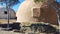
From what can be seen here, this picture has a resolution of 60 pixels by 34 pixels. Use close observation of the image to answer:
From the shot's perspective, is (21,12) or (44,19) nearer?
(44,19)

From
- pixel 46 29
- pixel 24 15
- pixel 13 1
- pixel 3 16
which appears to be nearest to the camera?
pixel 46 29

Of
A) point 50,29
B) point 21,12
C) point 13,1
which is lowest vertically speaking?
point 50,29

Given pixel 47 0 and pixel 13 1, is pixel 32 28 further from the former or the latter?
pixel 13 1

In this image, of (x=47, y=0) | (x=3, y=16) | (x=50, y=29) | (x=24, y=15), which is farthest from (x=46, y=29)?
(x=3, y=16)

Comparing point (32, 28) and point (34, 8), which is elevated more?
point (34, 8)

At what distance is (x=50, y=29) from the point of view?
550 inches

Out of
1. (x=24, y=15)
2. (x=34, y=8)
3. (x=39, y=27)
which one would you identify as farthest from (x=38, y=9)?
(x=39, y=27)

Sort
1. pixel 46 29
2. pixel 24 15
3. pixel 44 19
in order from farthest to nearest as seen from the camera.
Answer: pixel 24 15, pixel 44 19, pixel 46 29

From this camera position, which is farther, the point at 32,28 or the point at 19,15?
the point at 19,15

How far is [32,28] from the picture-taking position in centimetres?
1388

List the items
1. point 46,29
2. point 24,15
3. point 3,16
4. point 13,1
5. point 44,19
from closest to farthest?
point 46,29
point 44,19
point 24,15
point 13,1
point 3,16

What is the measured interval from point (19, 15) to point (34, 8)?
2.71 m

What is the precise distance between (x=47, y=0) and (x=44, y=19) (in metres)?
2.74

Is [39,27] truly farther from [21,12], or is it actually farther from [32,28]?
[21,12]
